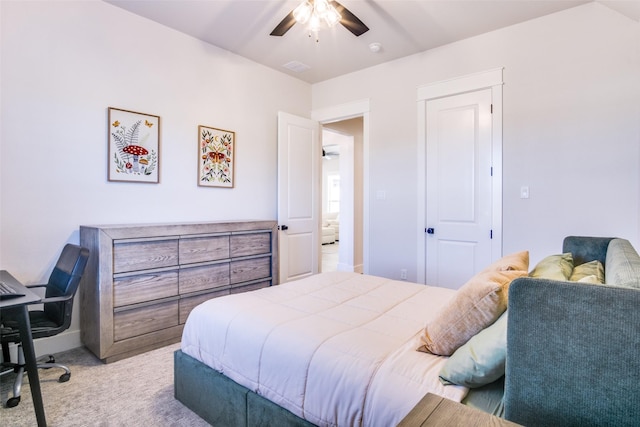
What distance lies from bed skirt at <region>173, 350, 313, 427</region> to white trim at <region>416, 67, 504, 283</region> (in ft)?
8.61

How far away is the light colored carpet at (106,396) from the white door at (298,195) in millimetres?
1963

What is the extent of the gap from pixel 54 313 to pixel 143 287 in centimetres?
56

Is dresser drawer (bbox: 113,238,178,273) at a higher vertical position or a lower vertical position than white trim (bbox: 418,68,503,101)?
lower

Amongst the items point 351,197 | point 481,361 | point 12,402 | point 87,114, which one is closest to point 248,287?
point 12,402

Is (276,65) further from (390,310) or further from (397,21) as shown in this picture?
(390,310)

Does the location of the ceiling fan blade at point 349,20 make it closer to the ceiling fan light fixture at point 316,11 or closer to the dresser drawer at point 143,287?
the ceiling fan light fixture at point 316,11

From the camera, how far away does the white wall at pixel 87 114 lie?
2414 millimetres

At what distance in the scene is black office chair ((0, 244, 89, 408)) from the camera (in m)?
1.96

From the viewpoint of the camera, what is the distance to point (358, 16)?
2965 millimetres

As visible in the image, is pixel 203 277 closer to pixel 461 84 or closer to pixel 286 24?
pixel 286 24

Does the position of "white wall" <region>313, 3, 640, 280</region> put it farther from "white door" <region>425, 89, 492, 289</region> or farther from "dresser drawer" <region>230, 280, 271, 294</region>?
"dresser drawer" <region>230, 280, 271, 294</region>

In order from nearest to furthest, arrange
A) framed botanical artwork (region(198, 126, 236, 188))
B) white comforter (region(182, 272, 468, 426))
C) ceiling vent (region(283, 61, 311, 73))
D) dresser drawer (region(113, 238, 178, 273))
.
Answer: white comforter (region(182, 272, 468, 426))
dresser drawer (region(113, 238, 178, 273))
framed botanical artwork (region(198, 126, 236, 188))
ceiling vent (region(283, 61, 311, 73))

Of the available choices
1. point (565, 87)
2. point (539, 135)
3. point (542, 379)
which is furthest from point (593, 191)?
point (542, 379)

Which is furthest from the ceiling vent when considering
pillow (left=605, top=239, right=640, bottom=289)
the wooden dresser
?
pillow (left=605, top=239, right=640, bottom=289)
